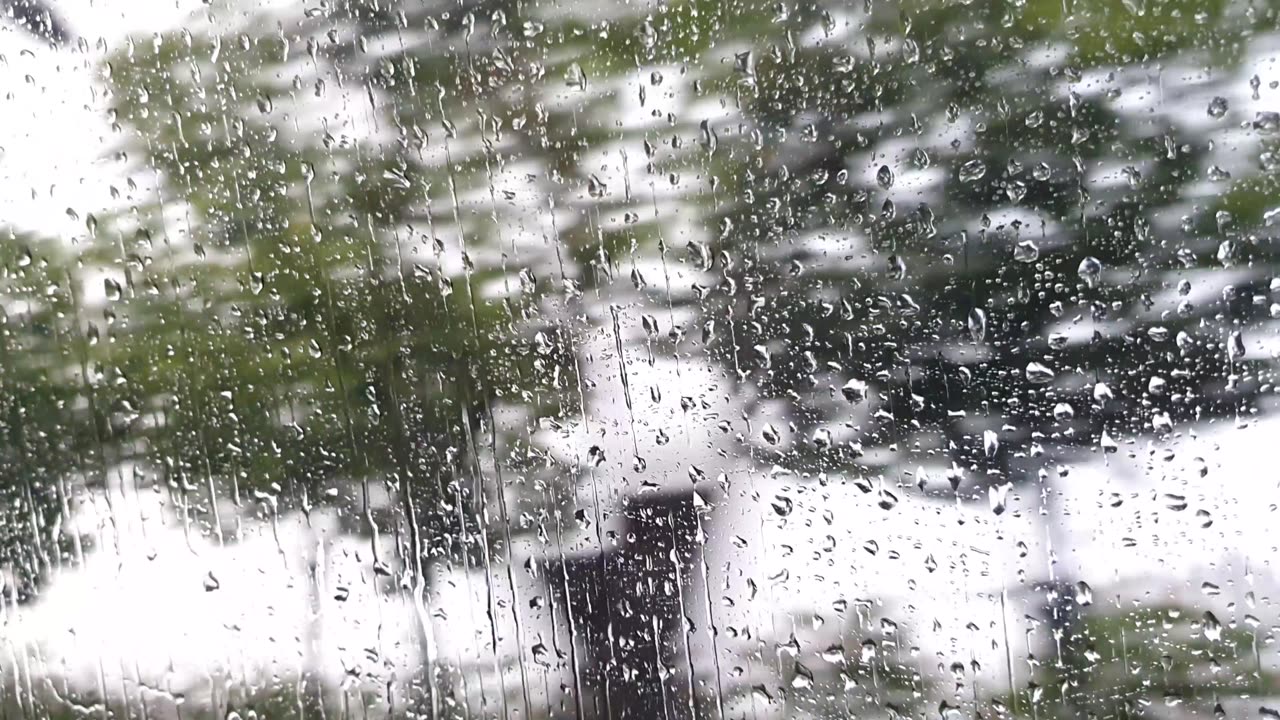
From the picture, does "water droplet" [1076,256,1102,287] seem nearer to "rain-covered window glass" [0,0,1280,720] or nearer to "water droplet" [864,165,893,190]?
"rain-covered window glass" [0,0,1280,720]

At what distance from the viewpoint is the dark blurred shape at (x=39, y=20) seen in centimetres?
92

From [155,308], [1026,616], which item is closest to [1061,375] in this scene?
[1026,616]

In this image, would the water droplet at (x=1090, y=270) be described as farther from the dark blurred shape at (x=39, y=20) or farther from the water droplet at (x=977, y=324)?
the dark blurred shape at (x=39, y=20)

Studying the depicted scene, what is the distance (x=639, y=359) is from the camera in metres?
0.74

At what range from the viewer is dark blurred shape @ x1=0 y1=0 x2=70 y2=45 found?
92cm

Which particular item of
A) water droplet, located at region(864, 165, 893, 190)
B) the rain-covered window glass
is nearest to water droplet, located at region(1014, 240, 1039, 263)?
the rain-covered window glass

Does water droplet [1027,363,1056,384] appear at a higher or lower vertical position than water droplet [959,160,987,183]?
lower

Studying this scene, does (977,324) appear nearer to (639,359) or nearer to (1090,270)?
(1090,270)

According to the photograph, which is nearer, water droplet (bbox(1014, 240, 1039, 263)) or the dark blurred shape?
water droplet (bbox(1014, 240, 1039, 263))

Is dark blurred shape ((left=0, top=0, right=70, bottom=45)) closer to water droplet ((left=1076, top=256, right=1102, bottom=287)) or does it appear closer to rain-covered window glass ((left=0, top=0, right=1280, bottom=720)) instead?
rain-covered window glass ((left=0, top=0, right=1280, bottom=720))

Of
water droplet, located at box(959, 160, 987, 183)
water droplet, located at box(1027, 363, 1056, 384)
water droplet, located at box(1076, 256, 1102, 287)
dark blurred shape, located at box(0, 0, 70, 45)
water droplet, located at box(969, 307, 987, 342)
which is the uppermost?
dark blurred shape, located at box(0, 0, 70, 45)

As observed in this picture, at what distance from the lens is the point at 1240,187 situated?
0.60 meters

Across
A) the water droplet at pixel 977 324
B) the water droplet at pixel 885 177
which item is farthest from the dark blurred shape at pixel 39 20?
the water droplet at pixel 977 324

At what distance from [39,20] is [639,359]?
31.5 inches
